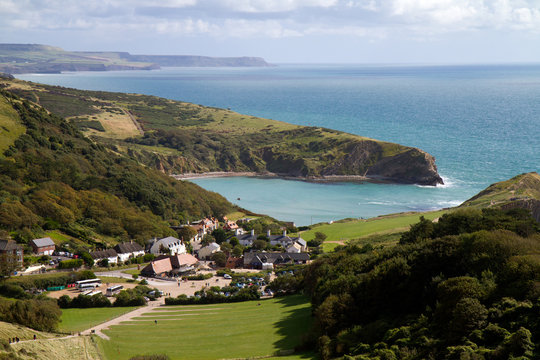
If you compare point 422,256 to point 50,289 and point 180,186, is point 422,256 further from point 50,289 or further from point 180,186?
point 180,186

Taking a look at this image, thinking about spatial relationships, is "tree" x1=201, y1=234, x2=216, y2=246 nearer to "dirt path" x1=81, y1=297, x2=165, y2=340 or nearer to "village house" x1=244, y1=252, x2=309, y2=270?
"village house" x1=244, y1=252, x2=309, y2=270

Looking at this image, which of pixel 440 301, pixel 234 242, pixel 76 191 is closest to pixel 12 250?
pixel 76 191

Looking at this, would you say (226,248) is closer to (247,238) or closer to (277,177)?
(247,238)

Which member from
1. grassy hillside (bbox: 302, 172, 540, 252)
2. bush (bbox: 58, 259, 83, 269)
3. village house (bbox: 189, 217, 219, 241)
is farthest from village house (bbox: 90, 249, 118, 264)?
grassy hillside (bbox: 302, 172, 540, 252)

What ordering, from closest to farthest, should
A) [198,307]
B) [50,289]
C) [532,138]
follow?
1. [198,307]
2. [50,289]
3. [532,138]

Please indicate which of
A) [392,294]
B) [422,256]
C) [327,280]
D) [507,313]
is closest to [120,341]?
[327,280]

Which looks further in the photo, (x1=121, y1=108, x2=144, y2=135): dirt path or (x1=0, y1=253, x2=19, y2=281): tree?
(x1=121, y1=108, x2=144, y2=135): dirt path

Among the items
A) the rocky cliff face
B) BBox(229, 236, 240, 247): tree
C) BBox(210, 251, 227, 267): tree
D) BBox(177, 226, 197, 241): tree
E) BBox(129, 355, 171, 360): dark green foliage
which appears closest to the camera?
BBox(129, 355, 171, 360): dark green foliage
